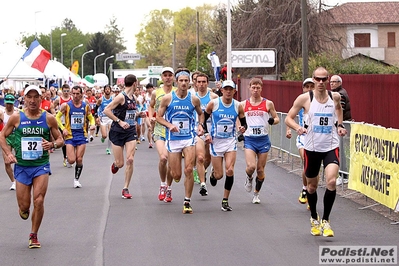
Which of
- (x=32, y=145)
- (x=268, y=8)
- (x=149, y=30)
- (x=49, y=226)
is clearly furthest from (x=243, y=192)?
(x=149, y=30)

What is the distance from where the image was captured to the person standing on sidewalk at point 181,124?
12.4m

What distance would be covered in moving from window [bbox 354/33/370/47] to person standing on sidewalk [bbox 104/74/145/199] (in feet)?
205

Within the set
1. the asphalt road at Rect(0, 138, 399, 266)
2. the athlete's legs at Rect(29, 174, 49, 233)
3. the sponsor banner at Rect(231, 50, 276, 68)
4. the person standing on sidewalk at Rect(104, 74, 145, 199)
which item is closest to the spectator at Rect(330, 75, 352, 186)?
the asphalt road at Rect(0, 138, 399, 266)

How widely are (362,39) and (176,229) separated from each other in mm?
68642

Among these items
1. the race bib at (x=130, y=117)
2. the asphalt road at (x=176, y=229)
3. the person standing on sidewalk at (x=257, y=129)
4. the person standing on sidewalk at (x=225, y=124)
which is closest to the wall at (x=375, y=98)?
the asphalt road at (x=176, y=229)

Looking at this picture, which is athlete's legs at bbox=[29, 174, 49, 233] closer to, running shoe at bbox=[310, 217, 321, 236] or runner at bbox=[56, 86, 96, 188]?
running shoe at bbox=[310, 217, 321, 236]

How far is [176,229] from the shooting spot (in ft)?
35.3

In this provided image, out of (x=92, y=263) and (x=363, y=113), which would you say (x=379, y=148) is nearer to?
(x=92, y=263)

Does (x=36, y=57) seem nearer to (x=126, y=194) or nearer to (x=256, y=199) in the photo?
(x=126, y=194)

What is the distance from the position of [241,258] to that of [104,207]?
4.81 m

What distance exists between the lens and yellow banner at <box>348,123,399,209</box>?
11672 millimetres

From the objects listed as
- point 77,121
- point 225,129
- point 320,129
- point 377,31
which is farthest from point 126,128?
point 377,31

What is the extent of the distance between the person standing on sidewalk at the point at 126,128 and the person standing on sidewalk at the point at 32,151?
423 cm

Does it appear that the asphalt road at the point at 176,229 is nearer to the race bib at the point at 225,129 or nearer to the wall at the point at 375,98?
the race bib at the point at 225,129
